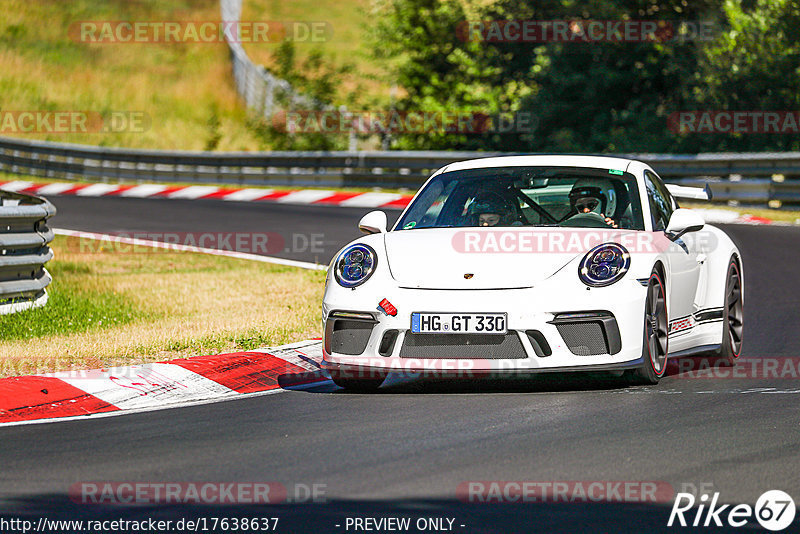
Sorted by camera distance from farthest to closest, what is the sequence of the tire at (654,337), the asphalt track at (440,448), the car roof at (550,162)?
1. the car roof at (550,162)
2. the tire at (654,337)
3. the asphalt track at (440,448)

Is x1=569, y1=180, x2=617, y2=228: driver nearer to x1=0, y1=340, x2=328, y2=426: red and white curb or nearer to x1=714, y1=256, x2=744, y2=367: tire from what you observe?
x1=714, y1=256, x2=744, y2=367: tire

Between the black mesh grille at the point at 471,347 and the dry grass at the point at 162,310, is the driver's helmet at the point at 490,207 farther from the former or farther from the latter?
the dry grass at the point at 162,310

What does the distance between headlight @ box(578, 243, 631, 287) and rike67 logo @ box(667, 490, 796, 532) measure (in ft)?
7.61

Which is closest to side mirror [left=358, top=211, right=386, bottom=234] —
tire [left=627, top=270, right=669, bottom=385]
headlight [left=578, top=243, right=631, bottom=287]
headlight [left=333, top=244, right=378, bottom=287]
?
headlight [left=333, top=244, right=378, bottom=287]

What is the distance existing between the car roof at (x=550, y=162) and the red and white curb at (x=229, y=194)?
12462mm

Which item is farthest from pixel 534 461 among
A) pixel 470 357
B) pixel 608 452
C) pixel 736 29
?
pixel 736 29

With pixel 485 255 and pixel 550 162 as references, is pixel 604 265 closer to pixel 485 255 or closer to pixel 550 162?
pixel 485 255

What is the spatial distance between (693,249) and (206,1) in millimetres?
57164

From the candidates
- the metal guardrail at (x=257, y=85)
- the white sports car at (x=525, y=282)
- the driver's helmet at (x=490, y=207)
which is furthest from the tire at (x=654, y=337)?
the metal guardrail at (x=257, y=85)

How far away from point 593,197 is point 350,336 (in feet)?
6.42

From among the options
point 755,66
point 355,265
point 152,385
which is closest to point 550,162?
point 355,265

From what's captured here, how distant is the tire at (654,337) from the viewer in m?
7.55

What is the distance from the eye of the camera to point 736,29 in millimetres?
25094

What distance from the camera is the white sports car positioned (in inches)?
288
